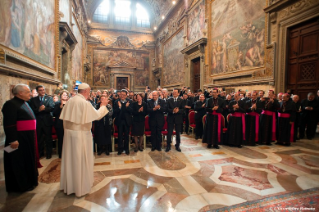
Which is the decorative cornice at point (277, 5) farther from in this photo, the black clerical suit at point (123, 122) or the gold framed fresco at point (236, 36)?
the black clerical suit at point (123, 122)

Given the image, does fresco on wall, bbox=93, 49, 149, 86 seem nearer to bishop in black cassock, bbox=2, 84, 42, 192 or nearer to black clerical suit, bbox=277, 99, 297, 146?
black clerical suit, bbox=277, 99, 297, 146

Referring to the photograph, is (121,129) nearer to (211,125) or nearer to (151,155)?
(151,155)

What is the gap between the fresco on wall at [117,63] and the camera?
71.9 feet

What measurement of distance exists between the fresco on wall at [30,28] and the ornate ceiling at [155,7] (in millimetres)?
13164

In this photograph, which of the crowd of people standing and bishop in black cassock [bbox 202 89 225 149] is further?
bishop in black cassock [bbox 202 89 225 149]

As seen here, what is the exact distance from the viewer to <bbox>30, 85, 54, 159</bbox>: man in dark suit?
14.7 feet

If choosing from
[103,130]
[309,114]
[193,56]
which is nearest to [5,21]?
[103,130]

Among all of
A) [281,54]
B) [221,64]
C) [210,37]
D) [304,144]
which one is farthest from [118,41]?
[304,144]

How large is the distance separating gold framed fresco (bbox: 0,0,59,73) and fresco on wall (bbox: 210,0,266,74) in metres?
9.14

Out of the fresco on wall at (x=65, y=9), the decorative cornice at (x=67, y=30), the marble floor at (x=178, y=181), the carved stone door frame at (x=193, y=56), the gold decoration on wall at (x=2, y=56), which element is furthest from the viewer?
the carved stone door frame at (x=193, y=56)

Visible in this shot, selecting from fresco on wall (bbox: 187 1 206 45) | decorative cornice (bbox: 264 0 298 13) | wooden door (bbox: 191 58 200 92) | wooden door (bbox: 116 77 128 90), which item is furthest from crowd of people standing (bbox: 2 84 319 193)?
wooden door (bbox: 116 77 128 90)

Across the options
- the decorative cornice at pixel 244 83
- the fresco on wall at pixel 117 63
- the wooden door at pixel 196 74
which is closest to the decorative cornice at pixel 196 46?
the wooden door at pixel 196 74

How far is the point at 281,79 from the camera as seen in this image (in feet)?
23.9

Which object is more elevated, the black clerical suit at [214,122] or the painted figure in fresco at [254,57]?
the painted figure in fresco at [254,57]
